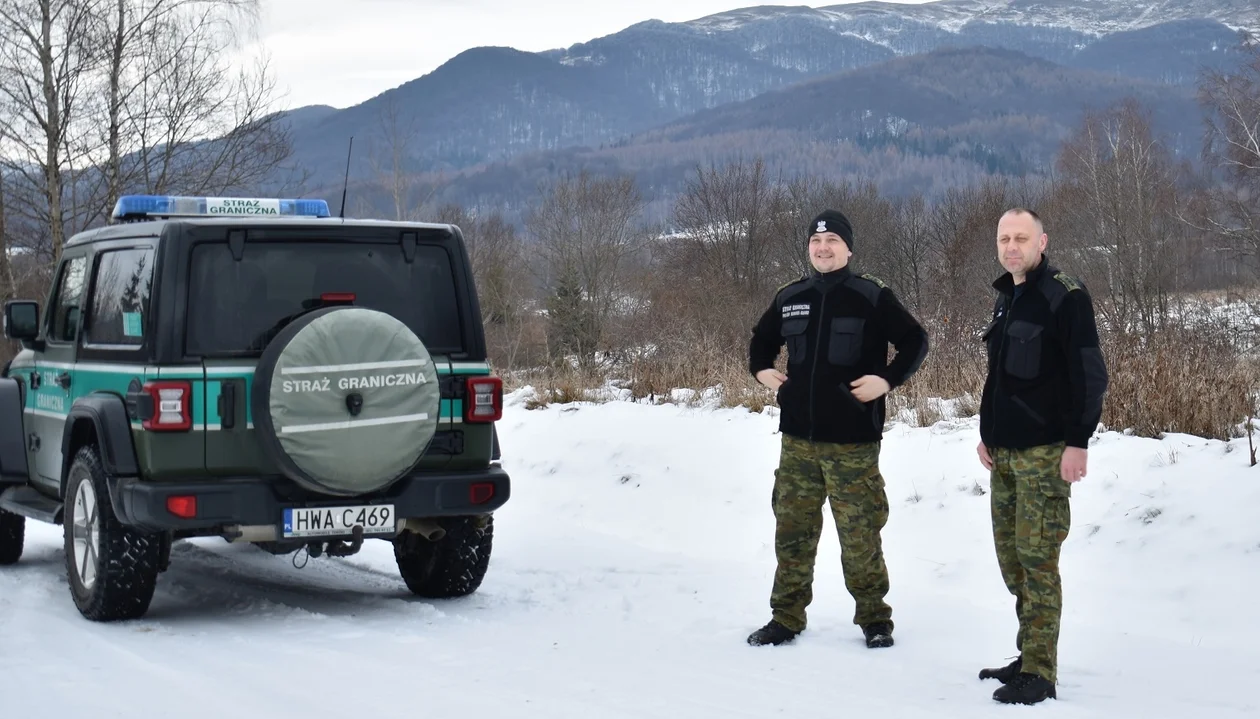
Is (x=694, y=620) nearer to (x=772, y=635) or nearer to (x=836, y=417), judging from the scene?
(x=772, y=635)

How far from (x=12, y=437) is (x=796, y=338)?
459 cm

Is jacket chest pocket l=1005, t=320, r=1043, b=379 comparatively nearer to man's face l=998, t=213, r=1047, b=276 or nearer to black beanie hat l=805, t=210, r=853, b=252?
man's face l=998, t=213, r=1047, b=276

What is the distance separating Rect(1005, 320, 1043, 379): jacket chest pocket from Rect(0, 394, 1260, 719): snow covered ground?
1.21 meters

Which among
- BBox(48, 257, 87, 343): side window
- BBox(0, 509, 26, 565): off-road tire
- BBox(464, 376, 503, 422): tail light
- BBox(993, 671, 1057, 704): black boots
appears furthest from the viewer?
BBox(0, 509, 26, 565): off-road tire

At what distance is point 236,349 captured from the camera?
5562 mm

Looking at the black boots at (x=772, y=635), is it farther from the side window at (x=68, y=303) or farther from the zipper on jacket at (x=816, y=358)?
the side window at (x=68, y=303)

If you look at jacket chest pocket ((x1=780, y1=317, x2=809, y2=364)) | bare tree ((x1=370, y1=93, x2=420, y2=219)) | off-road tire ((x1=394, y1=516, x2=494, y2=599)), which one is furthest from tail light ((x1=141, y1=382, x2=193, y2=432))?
bare tree ((x1=370, y1=93, x2=420, y2=219))

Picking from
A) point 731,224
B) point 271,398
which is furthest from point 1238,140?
point 271,398

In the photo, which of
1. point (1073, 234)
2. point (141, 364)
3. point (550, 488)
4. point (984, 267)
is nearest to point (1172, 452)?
point (550, 488)

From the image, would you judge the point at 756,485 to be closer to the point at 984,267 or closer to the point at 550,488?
the point at 550,488

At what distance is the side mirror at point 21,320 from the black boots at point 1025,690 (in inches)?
210

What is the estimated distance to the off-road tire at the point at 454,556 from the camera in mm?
6395

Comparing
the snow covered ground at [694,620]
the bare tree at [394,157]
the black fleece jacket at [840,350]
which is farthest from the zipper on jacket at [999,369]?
the bare tree at [394,157]

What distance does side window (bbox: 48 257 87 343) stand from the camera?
6.61 metres
